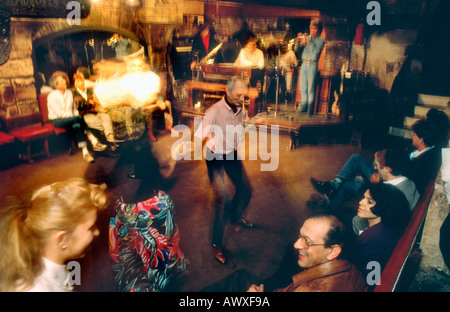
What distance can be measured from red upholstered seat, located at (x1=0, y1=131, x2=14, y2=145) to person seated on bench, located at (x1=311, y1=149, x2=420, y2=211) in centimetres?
380

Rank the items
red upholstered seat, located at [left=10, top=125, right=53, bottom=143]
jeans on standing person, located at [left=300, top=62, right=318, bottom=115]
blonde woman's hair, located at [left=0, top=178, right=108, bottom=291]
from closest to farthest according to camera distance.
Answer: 1. blonde woman's hair, located at [left=0, top=178, right=108, bottom=291]
2. red upholstered seat, located at [left=10, top=125, right=53, bottom=143]
3. jeans on standing person, located at [left=300, top=62, right=318, bottom=115]

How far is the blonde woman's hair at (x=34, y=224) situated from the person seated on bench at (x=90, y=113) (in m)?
1.87

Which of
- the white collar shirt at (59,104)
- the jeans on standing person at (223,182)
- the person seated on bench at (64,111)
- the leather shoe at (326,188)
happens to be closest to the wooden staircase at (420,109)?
the leather shoe at (326,188)

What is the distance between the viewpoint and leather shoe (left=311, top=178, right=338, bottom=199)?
3863 millimetres

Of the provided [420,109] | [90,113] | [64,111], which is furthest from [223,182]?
[420,109]

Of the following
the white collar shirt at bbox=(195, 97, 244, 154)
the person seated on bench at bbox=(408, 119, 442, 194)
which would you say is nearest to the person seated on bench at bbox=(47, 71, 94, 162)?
the white collar shirt at bbox=(195, 97, 244, 154)

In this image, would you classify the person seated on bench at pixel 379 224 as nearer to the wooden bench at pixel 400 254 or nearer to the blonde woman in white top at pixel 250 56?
the wooden bench at pixel 400 254

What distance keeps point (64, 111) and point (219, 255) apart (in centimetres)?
255

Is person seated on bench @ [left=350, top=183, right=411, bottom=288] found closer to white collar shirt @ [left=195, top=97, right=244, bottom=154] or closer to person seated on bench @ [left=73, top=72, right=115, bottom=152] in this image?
white collar shirt @ [left=195, top=97, right=244, bottom=154]

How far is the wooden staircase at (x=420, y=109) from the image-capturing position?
A: 4.25 metres

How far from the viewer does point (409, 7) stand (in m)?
3.95

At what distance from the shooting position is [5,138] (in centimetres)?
339

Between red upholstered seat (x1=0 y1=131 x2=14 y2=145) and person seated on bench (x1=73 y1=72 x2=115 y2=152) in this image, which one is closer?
red upholstered seat (x1=0 y1=131 x2=14 y2=145)

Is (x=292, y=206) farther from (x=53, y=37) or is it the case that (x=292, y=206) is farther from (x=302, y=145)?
(x=53, y=37)
